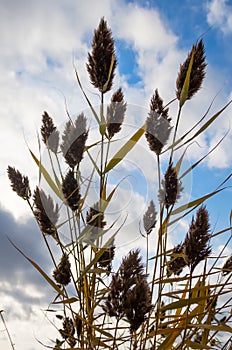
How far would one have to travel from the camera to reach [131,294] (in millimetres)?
885

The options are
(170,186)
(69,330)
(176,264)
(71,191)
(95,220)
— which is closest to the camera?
(170,186)

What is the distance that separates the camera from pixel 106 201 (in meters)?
1.33

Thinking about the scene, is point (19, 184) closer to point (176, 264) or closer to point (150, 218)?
point (150, 218)

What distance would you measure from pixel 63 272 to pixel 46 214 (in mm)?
190

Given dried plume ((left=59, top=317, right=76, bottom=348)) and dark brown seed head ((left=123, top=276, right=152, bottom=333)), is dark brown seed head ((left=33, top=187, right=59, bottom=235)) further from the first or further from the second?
dark brown seed head ((left=123, top=276, right=152, bottom=333))

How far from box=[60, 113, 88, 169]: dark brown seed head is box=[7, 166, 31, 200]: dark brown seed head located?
0.28 meters

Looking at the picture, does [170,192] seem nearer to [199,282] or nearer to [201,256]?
[201,256]

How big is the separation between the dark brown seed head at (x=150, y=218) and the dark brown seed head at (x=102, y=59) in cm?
40

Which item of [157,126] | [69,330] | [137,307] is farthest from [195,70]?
[69,330]

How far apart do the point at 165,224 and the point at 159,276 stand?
0.14 metres

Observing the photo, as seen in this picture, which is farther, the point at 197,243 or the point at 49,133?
the point at 49,133

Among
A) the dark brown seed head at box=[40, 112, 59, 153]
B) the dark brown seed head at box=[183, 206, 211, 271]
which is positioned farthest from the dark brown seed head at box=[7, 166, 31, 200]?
the dark brown seed head at box=[183, 206, 211, 271]

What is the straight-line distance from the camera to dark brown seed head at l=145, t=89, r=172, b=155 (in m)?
1.24

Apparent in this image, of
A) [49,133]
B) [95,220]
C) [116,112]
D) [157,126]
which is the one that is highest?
[49,133]
